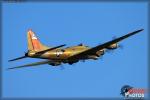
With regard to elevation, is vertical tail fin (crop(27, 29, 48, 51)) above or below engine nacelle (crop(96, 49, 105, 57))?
above

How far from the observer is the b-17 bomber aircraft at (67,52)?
47.2 m

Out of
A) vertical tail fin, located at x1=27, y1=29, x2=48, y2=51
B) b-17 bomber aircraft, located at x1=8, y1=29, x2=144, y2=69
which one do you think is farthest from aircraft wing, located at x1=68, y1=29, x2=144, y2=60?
vertical tail fin, located at x1=27, y1=29, x2=48, y2=51

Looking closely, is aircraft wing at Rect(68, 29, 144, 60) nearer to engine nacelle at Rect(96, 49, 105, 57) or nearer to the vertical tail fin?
engine nacelle at Rect(96, 49, 105, 57)

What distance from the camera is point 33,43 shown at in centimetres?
4962

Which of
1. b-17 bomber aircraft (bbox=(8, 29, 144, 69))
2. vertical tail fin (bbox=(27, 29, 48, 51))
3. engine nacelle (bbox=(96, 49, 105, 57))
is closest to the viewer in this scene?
b-17 bomber aircraft (bbox=(8, 29, 144, 69))

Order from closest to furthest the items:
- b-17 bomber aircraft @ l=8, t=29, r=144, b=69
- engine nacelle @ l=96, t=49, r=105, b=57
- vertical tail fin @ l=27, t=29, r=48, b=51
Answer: b-17 bomber aircraft @ l=8, t=29, r=144, b=69 → vertical tail fin @ l=27, t=29, r=48, b=51 → engine nacelle @ l=96, t=49, r=105, b=57

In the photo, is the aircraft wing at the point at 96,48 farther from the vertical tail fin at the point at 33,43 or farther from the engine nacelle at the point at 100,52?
the vertical tail fin at the point at 33,43

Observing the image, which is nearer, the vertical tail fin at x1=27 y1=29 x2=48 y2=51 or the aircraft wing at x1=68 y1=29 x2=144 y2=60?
the aircraft wing at x1=68 y1=29 x2=144 y2=60

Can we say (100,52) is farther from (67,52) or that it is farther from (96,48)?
(67,52)

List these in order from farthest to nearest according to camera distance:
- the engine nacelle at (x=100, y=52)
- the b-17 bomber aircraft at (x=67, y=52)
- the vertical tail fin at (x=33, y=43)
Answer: the engine nacelle at (x=100, y=52) < the vertical tail fin at (x=33, y=43) < the b-17 bomber aircraft at (x=67, y=52)

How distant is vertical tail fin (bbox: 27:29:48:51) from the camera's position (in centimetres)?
4893

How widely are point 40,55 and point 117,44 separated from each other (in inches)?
412

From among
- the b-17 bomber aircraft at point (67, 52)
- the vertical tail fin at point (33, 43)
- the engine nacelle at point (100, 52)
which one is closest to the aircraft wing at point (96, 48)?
the b-17 bomber aircraft at point (67, 52)

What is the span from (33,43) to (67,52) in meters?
4.95
